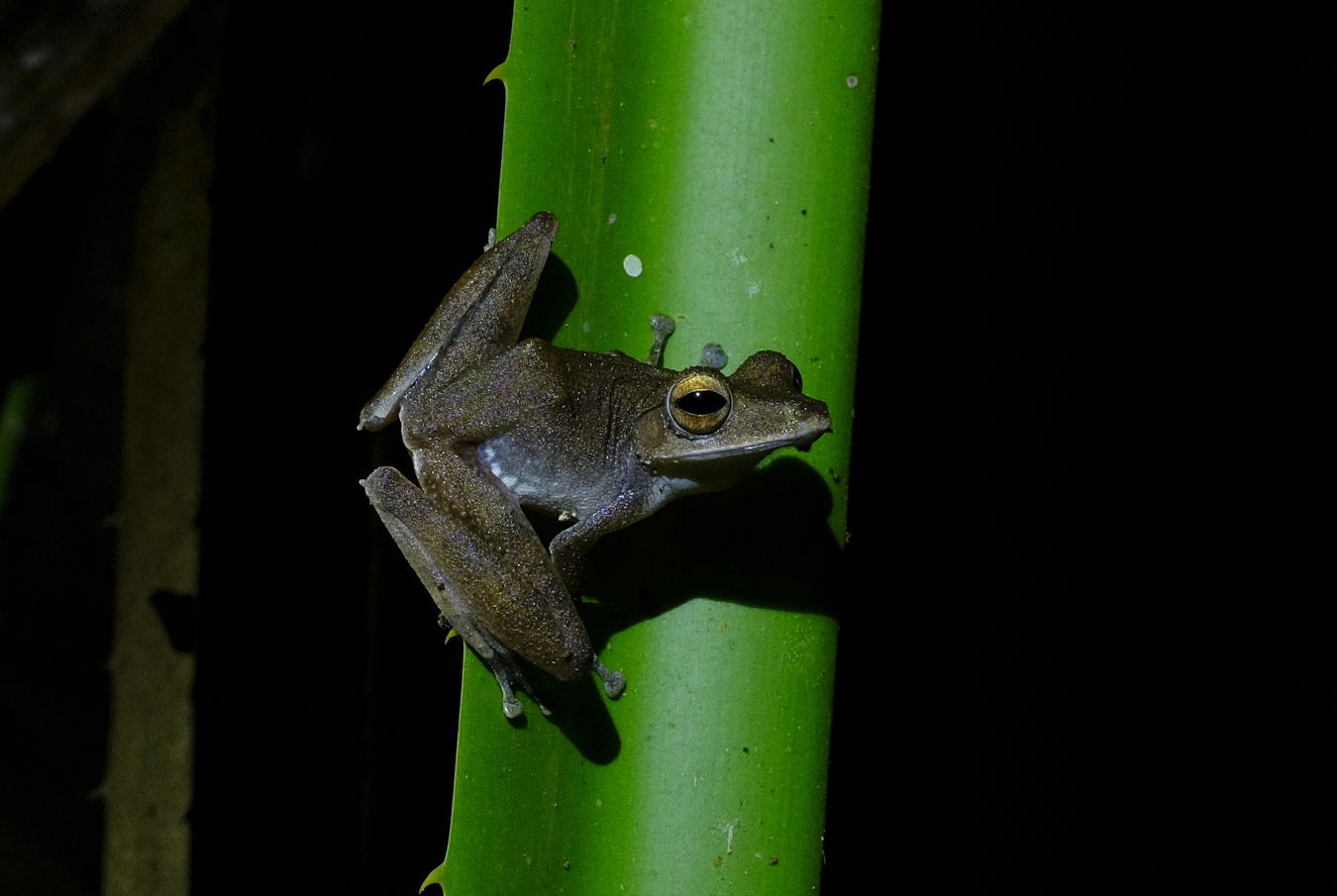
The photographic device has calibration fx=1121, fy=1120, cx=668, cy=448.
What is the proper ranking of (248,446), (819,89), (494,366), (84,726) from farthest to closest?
1. (84,726)
2. (248,446)
3. (494,366)
4. (819,89)

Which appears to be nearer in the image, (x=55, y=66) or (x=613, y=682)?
(x=613, y=682)

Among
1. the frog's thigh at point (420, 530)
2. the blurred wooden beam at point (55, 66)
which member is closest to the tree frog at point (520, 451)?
the frog's thigh at point (420, 530)

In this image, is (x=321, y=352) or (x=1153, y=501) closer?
(x=321, y=352)

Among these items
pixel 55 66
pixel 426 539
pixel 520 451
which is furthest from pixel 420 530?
pixel 55 66

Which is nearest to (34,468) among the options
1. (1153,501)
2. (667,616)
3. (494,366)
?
(494,366)

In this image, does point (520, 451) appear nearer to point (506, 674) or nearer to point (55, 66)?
point (506, 674)

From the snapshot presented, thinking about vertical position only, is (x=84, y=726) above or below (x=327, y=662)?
below

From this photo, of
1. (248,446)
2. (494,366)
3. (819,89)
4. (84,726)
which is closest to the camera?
(819,89)

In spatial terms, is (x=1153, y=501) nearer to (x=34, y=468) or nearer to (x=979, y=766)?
(x=979, y=766)
